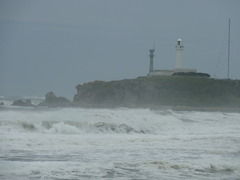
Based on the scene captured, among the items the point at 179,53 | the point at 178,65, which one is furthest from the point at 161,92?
the point at 178,65

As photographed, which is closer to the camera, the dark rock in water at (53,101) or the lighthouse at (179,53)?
the dark rock in water at (53,101)

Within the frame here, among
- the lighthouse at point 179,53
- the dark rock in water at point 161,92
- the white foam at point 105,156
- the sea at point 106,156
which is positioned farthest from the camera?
the lighthouse at point 179,53

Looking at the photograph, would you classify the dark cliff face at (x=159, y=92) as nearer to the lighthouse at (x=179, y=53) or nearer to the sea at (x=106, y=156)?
the lighthouse at (x=179, y=53)

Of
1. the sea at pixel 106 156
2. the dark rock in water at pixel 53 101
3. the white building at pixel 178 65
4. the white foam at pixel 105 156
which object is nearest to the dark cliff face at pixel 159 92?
the dark rock in water at pixel 53 101

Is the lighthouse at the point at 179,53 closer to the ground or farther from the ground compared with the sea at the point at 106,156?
farther from the ground

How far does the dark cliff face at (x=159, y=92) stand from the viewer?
64.9 m

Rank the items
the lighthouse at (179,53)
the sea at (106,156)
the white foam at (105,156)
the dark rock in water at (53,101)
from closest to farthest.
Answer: the sea at (106,156), the white foam at (105,156), the dark rock in water at (53,101), the lighthouse at (179,53)

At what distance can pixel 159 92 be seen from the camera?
66.6 metres

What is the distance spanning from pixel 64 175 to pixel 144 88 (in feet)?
179

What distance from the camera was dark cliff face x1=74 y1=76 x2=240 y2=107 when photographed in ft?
213

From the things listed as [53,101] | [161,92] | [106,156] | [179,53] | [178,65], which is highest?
[179,53]

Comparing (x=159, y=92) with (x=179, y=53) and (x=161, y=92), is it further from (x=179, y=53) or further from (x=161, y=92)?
(x=179, y=53)

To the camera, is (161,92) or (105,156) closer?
(105,156)

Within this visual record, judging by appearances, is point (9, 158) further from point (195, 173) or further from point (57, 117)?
point (57, 117)
